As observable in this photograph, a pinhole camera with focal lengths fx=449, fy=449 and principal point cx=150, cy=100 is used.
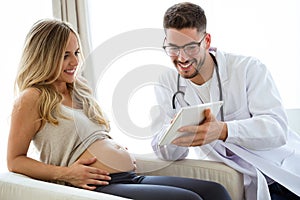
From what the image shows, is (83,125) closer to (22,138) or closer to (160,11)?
(22,138)

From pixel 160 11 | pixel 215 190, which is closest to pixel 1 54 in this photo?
pixel 160 11

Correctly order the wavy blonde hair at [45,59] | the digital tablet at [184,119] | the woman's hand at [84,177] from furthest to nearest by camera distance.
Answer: the wavy blonde hair at [45,59]
the woman's hand at [84,177]
the digital tablet at [184,119]

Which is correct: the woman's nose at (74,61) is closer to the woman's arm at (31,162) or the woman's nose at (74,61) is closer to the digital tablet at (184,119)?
the woman's arm at (31,162)

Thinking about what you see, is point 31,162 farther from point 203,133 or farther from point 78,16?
point 78,16

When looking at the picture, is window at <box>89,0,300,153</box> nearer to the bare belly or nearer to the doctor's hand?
the bare belly

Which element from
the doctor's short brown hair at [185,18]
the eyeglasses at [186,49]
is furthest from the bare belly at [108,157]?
the doctor's short brown hair at [185,18]

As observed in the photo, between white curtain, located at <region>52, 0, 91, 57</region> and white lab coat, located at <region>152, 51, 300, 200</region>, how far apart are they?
1115 mm

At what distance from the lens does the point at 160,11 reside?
8.70ft

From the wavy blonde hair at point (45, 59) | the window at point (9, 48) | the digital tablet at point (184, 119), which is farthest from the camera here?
the window at point (9, 48)

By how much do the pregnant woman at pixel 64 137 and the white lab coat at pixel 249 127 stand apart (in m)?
0.18

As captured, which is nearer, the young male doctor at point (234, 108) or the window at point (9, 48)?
the young male doctor at point (234, 108)


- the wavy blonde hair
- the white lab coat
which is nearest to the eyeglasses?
the white lab coat

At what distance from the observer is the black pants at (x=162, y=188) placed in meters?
1.48

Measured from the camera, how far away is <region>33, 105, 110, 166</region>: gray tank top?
5.34ft
